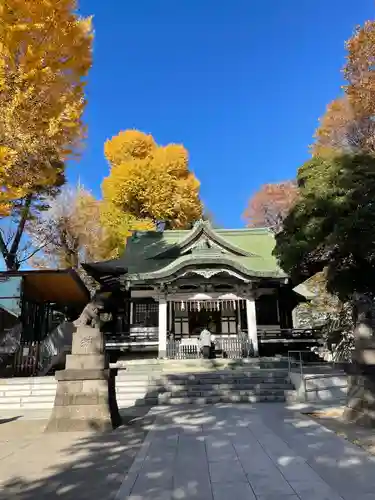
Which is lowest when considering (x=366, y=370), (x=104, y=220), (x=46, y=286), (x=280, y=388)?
(x=280, y=388)

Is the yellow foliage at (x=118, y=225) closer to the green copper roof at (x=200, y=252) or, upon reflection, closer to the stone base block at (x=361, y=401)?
the green copper roof at (x=200, y=252)

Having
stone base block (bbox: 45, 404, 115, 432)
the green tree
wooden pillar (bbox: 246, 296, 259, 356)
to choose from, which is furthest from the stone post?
stone base block (bbox: 45, 404, 115, 432)

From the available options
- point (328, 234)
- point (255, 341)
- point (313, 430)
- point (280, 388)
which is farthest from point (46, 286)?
point (313, 430)

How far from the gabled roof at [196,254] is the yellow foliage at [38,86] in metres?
7.55

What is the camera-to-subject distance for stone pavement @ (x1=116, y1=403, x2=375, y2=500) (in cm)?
375

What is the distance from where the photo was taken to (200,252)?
63.1 ft

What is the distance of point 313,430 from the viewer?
674cm

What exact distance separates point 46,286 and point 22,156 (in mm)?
7510

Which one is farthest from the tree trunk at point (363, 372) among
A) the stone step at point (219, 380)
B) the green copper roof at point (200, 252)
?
the green copper roof at point (200, 252)

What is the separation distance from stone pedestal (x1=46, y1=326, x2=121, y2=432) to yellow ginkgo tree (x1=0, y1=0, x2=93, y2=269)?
5747 mm

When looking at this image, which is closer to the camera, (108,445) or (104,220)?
(108,445)

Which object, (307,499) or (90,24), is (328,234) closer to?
(307,499)

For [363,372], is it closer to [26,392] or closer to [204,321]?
[26,392]

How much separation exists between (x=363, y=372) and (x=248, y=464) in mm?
3747
